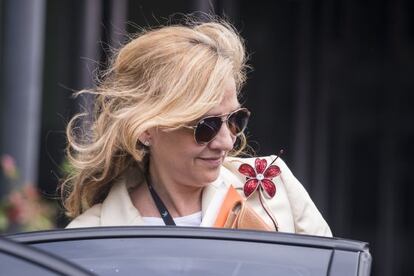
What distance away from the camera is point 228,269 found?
2.85 meters

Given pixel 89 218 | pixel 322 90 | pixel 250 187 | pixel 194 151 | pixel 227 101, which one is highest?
pixel 227 101

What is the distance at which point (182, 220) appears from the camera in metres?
3.65

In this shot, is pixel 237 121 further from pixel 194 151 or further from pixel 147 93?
pixel 147 93

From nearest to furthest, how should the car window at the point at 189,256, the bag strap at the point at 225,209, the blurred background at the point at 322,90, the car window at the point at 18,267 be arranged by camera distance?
the car window at the point at 18,267, the car window at the point at 189,256, the bag strap at the point at 225,209, the blurred background at the point at 322,90

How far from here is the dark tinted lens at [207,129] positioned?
11.6 ft

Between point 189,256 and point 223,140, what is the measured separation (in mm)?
744

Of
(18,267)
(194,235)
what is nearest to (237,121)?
(194,235)

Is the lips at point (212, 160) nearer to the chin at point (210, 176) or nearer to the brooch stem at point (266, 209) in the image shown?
the chin at point (210, 176)

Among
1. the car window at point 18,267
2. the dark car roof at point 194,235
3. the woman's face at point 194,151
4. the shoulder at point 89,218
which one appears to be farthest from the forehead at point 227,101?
the car window at point 18,267

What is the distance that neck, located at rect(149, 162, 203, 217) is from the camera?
12.0ft

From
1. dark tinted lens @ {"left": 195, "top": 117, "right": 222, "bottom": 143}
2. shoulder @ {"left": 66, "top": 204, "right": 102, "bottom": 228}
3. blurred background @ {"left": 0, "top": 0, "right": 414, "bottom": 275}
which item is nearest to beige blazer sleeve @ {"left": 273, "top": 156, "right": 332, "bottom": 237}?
dark tinted lens @ {"left": 195, "top": 117, "right": 222, "bottom": 143}

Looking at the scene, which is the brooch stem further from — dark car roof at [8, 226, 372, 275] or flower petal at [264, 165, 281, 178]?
dark car roof at [8, 226, 372, 275]

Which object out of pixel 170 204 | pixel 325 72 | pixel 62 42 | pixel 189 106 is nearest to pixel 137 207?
pixel 170 204

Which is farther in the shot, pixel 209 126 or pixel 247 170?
pixel 247 170
